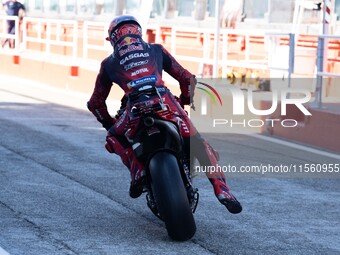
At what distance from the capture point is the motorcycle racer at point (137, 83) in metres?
8.62

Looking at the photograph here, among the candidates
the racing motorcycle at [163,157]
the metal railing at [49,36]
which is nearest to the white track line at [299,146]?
the racing motorcycle at [163,157]

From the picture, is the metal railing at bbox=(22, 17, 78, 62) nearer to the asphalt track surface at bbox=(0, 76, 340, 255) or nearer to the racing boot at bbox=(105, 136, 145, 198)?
the asphalt track surface at bbox=(0, 76, 340, 255)

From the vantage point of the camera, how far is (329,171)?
42.4 ft

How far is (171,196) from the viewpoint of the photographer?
8.09m

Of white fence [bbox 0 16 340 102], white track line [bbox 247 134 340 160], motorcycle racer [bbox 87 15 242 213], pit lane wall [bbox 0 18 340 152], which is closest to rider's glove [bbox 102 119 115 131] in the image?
motorcycle racer [bbox 87 15 242 213]

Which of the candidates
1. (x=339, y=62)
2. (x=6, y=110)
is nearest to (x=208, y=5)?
(x=339, y=62)

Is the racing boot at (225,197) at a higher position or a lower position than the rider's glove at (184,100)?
Answer: lower

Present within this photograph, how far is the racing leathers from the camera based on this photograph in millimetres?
8617

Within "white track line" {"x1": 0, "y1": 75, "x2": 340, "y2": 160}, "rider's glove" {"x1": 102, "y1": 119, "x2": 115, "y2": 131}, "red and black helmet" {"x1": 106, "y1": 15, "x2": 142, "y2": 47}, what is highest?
"red and black helmet" {"x1": 106, "y1": 15, "x2": 142, "y2": 47}

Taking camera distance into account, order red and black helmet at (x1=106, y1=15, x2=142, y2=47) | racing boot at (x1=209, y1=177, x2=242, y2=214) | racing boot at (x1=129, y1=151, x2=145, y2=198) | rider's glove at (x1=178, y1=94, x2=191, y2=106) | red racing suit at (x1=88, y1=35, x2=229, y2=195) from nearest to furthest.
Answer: racing boot at (x1=209, y1=177, x2=242, y2=214) → racing boot at (x1=129, y1=151, x2=145, y2=198) → red racing suit at (x1=88, y1=35, x2=229, y2=195) → red and black helmet at (x1=106, y1=15, x2=142, y2=47) → rider's glove at (x1=178, y1=94, x2=191, y2=106)

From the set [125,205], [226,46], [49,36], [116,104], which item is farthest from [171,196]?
[49,36]

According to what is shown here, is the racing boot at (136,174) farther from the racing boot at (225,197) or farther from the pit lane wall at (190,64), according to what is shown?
the pit lane wall at (190,64)

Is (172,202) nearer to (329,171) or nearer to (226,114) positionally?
(329,171)

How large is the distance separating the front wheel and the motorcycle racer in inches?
14.2
